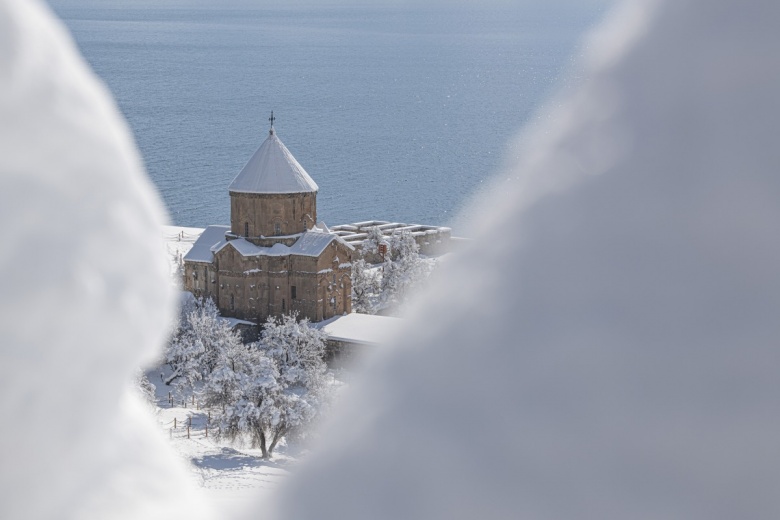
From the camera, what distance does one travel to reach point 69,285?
36.9 inches

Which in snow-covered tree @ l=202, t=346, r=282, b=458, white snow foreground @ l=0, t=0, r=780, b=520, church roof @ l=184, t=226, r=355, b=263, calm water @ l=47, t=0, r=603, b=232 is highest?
calm water @ l=47, t=0, r=603, b=232

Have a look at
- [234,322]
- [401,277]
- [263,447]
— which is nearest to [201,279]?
[234,322]

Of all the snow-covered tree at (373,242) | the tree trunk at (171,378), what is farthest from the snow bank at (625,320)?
the snow-covered tree at (373,242)

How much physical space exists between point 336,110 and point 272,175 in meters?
64.3

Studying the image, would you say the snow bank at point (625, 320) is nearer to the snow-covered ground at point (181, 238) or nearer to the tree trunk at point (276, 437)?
the tree trunk at point (276, 437)

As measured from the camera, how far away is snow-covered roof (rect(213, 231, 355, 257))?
24656 mm

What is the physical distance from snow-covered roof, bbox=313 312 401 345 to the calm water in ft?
12.3

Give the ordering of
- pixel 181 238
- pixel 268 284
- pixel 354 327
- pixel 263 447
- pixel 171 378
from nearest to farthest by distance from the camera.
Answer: pixel 263 447 < pixel 171 378 < pixel 354 327 < pixel 268 284 < pixel 181 238

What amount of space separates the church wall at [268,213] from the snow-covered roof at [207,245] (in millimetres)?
810

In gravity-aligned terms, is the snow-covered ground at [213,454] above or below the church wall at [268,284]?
below

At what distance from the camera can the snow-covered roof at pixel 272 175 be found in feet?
82.1

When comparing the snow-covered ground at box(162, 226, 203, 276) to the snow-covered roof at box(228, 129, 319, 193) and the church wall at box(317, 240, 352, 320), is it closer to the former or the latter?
the snow-covered roof at box(228, 129, 319, 193)

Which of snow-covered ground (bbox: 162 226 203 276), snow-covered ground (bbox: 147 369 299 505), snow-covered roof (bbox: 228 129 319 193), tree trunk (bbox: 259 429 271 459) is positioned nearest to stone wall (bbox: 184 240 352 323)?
snow-covered roof (bbox: 228 129 319 193)

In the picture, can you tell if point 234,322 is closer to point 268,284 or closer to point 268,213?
point 268,284
